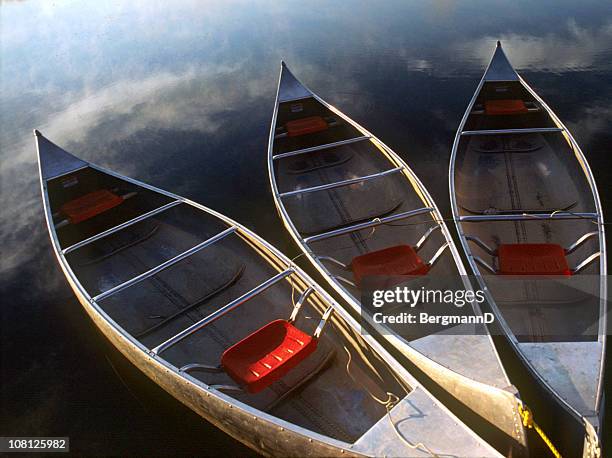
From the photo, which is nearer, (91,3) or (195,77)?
(195,77)

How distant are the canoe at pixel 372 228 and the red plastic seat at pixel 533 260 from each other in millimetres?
975

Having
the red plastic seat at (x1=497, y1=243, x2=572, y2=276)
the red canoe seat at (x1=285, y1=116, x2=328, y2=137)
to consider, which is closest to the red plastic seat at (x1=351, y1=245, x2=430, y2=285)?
the red plastic seat at (x1=497, y1=243, x2=572, y2=276)

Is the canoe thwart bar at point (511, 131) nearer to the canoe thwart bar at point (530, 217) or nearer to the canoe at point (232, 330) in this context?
the canoe thwart bar at point (530, 217)

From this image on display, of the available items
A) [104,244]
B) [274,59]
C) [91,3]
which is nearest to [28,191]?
[104,244]

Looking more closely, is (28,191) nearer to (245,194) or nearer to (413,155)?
(245,194)

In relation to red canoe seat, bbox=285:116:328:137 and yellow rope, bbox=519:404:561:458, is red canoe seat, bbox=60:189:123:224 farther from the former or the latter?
yellow rope, bbox=519:404:561:458

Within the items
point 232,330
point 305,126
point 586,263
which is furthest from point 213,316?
point 305,126

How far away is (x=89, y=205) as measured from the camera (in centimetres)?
1396

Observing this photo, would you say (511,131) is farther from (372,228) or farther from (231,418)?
(231,418)

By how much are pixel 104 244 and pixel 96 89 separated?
1484 centimetres

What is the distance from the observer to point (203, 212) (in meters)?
13.4

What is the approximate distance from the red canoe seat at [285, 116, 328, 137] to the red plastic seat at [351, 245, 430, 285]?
684 centimetres

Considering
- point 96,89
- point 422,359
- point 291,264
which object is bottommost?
point 422,359

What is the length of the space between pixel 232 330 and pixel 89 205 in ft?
20.8
